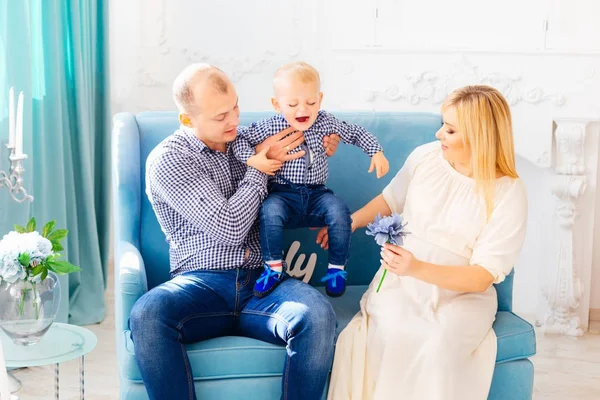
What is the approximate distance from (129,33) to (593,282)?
2.41 m

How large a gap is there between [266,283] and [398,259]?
384 mm

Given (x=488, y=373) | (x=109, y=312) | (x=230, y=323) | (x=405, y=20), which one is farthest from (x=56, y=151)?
(x=488, y=373)

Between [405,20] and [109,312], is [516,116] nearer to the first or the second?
[405,20]

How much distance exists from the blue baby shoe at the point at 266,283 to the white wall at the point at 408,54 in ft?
5.14

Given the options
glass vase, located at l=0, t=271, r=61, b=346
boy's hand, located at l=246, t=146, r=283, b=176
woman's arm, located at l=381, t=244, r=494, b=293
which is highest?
boy's hand, located at l=246, t=146, r=283, b=176

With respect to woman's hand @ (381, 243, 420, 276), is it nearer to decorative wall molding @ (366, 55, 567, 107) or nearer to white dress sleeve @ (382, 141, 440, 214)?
white dress sleeve @ (382, 141, 440, 214)

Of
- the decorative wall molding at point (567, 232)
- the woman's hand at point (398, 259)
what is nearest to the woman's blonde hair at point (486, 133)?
the woman's hand at point (398, 259)

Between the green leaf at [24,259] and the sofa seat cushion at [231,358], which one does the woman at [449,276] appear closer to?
the sofa seat cushion at [231,358]

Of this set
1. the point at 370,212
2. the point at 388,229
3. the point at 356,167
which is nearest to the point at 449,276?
the point at 388,229

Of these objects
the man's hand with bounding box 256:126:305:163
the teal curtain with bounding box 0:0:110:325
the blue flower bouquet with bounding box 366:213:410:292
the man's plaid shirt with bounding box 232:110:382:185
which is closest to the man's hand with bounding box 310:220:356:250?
the man's plaid shirt with bounding box 232:110:382:185

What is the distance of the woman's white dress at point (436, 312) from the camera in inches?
84.8

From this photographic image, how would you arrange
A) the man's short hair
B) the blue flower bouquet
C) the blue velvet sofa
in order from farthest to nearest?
1. the man's short hair
2. the blue velvet sofa
3. the blue flower bouquet

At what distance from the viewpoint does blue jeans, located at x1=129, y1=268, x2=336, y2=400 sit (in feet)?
6.89

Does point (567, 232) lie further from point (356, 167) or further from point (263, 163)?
point (263, 163)
